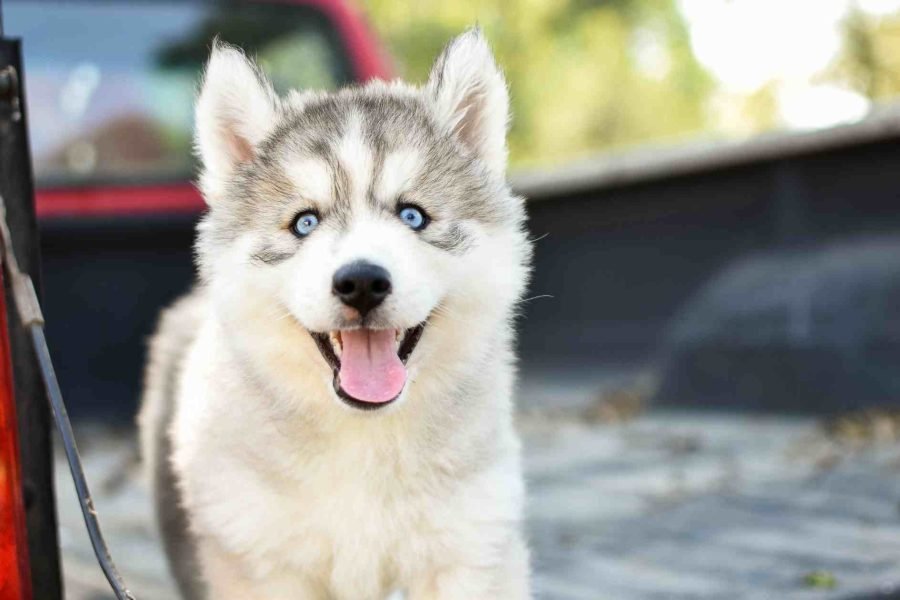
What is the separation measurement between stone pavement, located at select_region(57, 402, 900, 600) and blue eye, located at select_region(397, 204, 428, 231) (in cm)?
154

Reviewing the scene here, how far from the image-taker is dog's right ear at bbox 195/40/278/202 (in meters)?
3.11

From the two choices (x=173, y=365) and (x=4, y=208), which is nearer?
(x=4, y=208)

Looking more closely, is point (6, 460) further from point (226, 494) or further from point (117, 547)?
point (117, 547)

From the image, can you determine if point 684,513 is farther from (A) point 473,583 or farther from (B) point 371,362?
(B) point 371,362

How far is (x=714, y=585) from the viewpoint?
3857mm

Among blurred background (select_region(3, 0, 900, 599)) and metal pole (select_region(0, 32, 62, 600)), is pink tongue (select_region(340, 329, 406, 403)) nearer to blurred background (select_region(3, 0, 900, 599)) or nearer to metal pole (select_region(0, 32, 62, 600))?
metal pole (select_region(0, 32, 62, 600))

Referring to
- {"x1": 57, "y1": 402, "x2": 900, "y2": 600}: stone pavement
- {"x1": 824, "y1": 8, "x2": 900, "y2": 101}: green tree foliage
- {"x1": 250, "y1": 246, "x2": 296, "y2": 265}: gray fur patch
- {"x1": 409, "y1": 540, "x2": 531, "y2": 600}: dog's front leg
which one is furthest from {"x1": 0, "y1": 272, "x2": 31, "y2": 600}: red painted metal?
{"x1": 824, "y1": 8, "x2": 900, "y2": 101}: green tree foliage

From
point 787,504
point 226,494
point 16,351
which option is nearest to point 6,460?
point 16,351

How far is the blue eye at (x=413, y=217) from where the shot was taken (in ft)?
9.55

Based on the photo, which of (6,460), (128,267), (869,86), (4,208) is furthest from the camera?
(869,86)

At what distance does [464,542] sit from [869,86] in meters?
24.9

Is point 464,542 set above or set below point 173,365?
below

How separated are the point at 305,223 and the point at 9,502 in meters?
0.93

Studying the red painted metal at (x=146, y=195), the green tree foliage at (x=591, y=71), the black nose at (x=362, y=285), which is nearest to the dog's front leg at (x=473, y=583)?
the black nose at (x=362, y=285)
